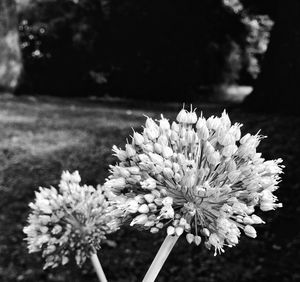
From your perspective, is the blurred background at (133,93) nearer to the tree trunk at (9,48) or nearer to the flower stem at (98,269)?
the tree trunk at (9,48)

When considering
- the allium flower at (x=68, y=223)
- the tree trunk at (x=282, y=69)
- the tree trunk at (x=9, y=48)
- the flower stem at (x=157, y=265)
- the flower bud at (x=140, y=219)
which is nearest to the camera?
the flower stem at (x=157, y=265)

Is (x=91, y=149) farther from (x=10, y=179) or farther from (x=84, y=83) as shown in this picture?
(x=84, y=83)

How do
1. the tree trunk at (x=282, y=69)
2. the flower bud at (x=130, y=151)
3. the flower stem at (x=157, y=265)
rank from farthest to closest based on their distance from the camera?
1. the tree trunk at (x=282, y=69)
2. the flower bud at (x=130, y=151)
3. the flower stem at (x=157, y=265)

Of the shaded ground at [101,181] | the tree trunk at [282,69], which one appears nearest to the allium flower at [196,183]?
the shaded ground at [101,181]

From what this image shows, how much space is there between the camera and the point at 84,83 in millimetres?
19594

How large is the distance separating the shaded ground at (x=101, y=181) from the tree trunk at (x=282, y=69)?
0.77 meters

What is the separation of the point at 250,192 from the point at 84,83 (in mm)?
18578

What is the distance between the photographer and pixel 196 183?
4.81 feet

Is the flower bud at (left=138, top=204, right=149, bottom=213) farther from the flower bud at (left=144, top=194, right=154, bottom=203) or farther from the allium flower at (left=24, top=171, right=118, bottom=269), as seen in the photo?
the allium flower at (left=24, top=171, right=118, bottom=269)

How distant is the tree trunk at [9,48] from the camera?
55.5ft

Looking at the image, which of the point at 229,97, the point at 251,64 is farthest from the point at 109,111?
the point at 251,64

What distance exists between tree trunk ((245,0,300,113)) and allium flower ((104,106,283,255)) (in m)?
10.7

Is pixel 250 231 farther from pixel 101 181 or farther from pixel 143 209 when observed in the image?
pixel 101 181

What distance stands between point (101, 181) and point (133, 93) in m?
12.0
